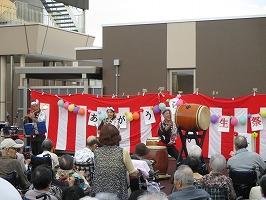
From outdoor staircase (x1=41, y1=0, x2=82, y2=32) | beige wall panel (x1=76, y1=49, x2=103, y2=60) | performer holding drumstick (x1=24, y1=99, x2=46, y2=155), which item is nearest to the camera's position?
performer holding drumstick (x1=24, y1=99, x2=46, y2=155)

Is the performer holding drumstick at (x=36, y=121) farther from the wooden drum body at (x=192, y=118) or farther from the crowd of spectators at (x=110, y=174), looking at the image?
the crowd of spectators at (x=110, y=174)

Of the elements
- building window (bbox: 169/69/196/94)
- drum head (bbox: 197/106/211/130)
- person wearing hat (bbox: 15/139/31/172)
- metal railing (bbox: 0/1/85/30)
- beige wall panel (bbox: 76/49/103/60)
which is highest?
metal railing (bbox: 0/1/85/30)

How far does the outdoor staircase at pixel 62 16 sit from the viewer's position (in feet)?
75.0

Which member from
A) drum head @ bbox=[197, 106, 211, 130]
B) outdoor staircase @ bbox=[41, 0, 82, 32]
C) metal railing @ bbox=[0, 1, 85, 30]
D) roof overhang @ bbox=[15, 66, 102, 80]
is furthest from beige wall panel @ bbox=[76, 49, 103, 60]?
drum head @ bbox=[197, 106, 211, 130]

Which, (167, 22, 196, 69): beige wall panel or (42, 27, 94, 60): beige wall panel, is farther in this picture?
(42, 27, 94, 60): beige wall panel

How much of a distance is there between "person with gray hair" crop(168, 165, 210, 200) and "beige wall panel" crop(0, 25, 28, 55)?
15.4 metres

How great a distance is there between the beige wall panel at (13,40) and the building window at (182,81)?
7043mm

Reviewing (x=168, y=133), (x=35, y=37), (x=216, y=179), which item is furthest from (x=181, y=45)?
(x=216, y=179)

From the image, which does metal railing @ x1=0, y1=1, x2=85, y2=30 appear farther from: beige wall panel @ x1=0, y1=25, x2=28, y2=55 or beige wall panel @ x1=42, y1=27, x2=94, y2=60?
beige wall panel @ x1=42, y1=27, x2=94, y2=60

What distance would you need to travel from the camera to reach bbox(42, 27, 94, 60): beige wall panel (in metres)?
20.2

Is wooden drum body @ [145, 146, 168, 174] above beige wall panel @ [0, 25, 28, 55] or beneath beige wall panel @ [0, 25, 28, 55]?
beneath

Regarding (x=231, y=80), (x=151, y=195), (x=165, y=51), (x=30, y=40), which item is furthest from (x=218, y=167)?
(x=30, y=40)

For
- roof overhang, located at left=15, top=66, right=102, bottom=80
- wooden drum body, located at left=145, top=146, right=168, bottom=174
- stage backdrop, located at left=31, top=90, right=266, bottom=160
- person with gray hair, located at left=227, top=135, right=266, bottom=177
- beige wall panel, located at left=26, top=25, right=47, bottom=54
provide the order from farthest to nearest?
beige wall panel, located at left=26, top=25, right=47, bottom=54
roof overhang, located at left=15, top=66, right=102, bottom=80
stage backdrop, located at left=31, top=90, right=266, bottom=160
wooden drum body, located at left=145, top=146, right=168, bottom=174
person with gray hair, located at left=227, top=135, right=266, bottom=177

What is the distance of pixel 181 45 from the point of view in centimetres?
1497
